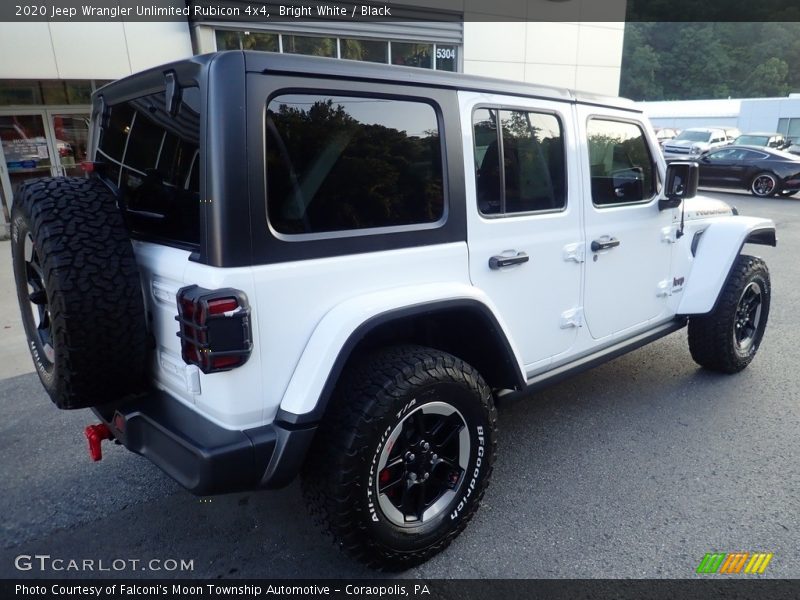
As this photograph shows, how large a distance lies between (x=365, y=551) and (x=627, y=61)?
88.2 meters

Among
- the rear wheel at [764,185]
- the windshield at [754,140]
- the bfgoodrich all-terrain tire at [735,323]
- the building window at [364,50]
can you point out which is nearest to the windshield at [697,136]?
the windshield at [754,140]

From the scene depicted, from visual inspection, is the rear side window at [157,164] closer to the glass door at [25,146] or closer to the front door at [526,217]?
the front door at [526,217]

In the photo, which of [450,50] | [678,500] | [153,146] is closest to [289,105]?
[153,146]

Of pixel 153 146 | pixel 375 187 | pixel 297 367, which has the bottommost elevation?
pixel 297 367

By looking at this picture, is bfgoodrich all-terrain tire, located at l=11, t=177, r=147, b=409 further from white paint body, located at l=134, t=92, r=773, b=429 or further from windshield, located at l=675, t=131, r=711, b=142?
windshield, located at l=675, t=131, r=711, b=142

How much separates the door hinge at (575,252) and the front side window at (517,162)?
222mm

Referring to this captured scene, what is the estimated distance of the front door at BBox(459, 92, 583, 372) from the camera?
2.62m

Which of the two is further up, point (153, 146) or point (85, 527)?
point (153, 146)

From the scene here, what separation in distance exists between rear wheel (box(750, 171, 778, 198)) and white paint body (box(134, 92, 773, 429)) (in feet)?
46.3

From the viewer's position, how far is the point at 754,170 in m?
16.0

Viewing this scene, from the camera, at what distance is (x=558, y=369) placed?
3.12 meters

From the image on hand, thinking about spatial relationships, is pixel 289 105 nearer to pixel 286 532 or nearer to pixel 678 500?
pixel 286 532

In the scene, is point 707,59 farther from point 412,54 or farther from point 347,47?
point 347,47

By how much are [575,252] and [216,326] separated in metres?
1.98
